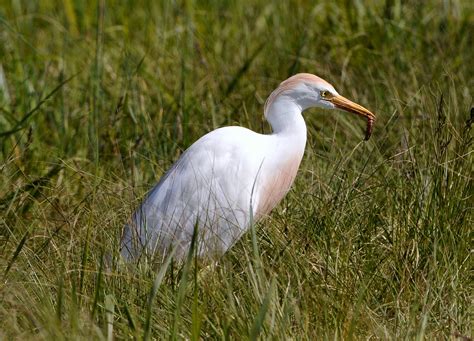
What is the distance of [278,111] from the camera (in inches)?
165

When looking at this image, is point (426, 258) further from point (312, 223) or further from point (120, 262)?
point (120, 262)

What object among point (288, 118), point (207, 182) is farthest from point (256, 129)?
point (207, 182)

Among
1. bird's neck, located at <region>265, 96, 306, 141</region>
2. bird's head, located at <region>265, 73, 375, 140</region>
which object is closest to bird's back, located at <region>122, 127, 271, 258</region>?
bird's neck, located at <region>265, 96, 306, 141</region>

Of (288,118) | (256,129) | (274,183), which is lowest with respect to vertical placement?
(256,129)

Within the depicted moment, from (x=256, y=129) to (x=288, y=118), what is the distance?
3.01 feet

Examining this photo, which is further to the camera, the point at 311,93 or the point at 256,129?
the point at 256,129

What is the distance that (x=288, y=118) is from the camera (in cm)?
419

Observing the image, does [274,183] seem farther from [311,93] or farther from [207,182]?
[311,93]

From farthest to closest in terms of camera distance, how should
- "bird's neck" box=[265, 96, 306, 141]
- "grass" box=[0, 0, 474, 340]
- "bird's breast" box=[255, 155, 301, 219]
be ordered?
1. "bird's neck" box=[265, 96, 306, 141]
2. "bird's breast" box=[255, 155, 301, 219]
3. "grass" box=[0, 0, 474, 340]

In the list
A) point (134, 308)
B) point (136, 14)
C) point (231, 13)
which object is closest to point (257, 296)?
point (134, 308)

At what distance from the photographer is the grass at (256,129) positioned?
313 centimetres

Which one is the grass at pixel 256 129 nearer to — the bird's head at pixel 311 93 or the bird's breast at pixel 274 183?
the bird's breast at pixel 274 183

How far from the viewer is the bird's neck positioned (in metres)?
4.17

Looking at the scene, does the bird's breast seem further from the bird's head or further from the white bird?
the bird's head
